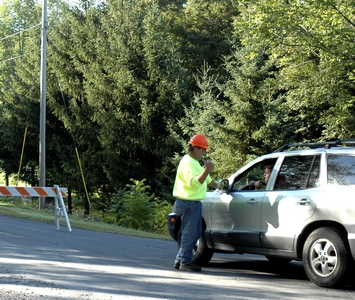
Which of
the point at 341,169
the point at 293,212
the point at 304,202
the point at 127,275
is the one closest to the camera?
the point at 341,169

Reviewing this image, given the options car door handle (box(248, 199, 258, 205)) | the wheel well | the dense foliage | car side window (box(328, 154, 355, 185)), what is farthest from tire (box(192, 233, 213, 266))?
the dense foliage

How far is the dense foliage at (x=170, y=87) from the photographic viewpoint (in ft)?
82.1

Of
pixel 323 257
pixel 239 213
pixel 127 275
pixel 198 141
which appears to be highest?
pixel 198 141

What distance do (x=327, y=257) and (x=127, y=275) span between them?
260 cm

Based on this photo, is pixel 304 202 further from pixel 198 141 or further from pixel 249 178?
pixel 198 141

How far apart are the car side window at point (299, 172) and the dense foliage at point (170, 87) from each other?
1375 cm

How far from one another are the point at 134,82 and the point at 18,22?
140ft

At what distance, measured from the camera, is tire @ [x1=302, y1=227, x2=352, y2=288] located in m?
8.59

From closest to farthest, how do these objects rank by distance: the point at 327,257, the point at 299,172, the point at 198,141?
1. the point at 327,257
2. the point at 299,172
3. the point at 198,141

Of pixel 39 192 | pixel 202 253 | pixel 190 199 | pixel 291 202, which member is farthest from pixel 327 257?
pixel 39 192

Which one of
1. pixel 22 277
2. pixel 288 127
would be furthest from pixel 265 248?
pixel 288 127

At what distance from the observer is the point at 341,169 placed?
29.9 feet

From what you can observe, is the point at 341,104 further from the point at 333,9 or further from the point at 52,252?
the point at 52,252

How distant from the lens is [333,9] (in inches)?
958
